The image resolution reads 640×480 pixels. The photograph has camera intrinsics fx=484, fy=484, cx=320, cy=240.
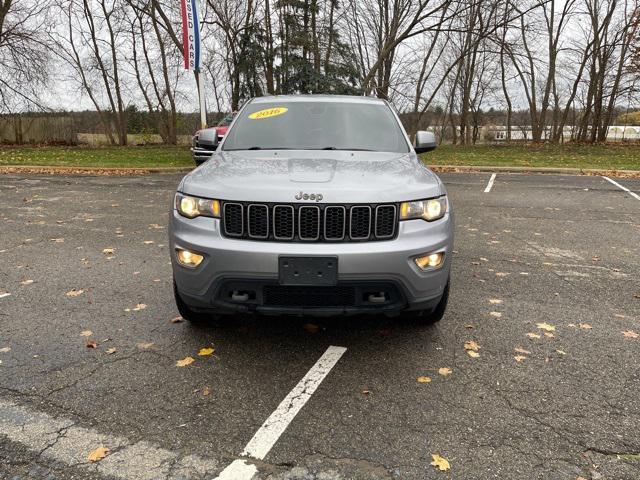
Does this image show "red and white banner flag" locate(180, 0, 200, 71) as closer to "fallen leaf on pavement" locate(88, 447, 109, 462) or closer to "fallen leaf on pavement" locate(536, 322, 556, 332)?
"fallen leaf on pavement" locate(536, 322, 556, 332)

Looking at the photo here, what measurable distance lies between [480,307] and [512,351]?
32.0 inches

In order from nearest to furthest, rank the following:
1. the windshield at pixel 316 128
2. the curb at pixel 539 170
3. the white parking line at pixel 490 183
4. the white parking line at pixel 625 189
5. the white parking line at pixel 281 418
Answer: the white parking line at pixel 281 418
the windshield at pixel 316 128
the white parking line at pixel 625 189
the white parking line at pixel 490 183
the curb at pixel 539 170

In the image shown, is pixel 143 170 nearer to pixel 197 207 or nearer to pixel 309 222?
pixel 197 207

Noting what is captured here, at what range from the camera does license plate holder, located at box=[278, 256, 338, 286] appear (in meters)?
2.79

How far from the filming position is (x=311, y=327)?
3707 millimetres

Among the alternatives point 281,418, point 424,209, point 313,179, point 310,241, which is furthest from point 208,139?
point 281,418

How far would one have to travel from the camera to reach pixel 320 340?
3.49 m

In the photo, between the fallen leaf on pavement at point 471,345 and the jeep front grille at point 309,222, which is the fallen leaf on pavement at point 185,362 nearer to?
the jeep front grille at point 309,222

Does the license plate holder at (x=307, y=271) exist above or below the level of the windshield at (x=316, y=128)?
below

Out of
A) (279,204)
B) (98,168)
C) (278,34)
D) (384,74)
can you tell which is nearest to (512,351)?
(279,204)

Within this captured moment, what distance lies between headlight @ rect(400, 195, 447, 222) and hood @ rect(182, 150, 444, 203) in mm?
39

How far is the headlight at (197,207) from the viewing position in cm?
298

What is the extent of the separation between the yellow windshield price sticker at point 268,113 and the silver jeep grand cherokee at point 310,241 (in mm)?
1429

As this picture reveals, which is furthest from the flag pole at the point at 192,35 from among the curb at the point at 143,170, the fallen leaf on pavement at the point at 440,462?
the fallen leaf on pavement at the point at 440,462
